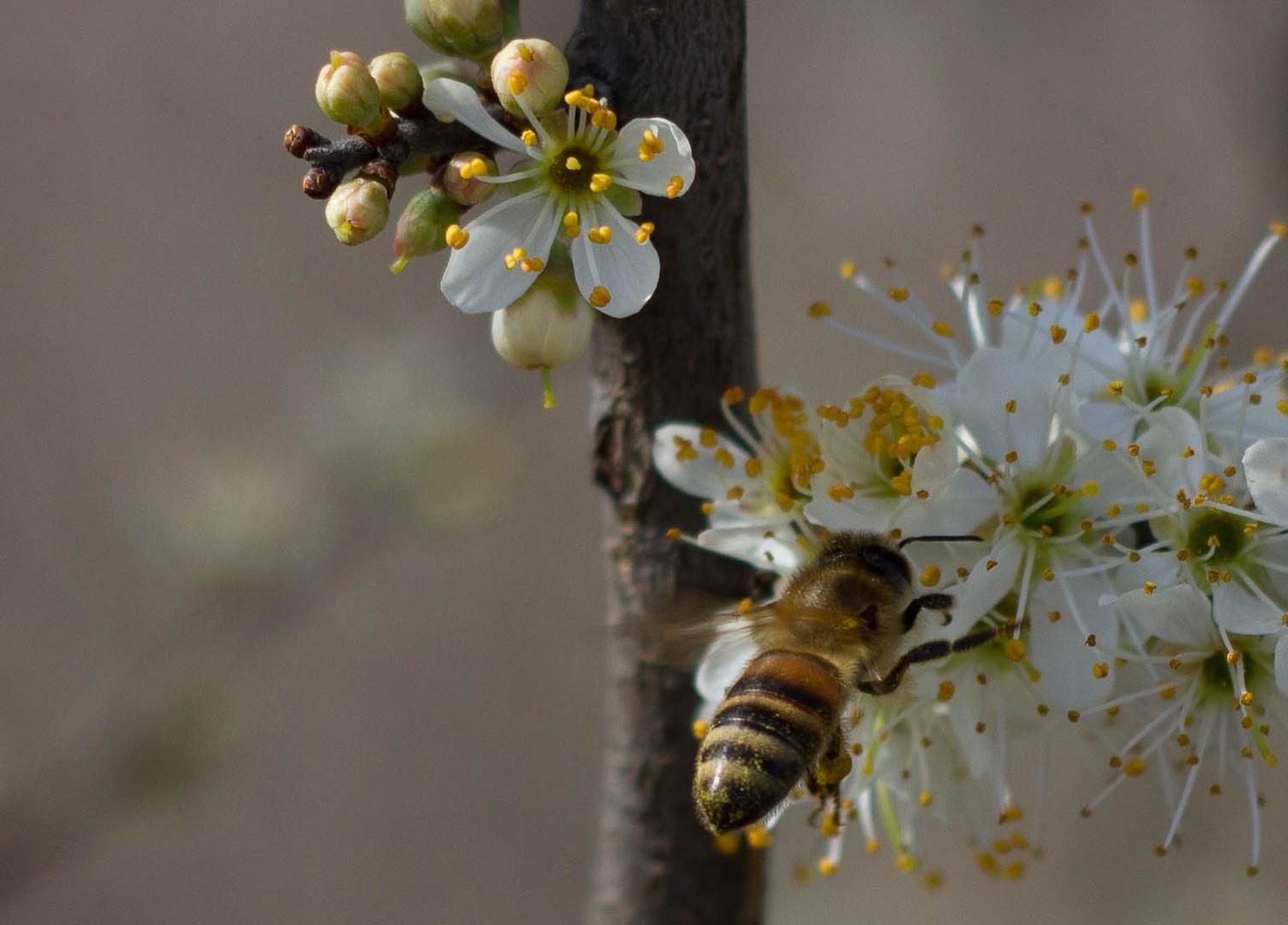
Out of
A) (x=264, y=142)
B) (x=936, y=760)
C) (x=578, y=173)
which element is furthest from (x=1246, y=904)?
(x=264, y=142)

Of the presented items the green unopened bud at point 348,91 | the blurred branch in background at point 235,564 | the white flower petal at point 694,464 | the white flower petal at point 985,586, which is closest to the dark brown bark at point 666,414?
the white flower petal at point 694,464

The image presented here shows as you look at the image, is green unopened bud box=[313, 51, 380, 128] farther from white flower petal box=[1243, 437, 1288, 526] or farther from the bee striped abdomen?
white flower petal box=[1243, 437, 1288, 526]

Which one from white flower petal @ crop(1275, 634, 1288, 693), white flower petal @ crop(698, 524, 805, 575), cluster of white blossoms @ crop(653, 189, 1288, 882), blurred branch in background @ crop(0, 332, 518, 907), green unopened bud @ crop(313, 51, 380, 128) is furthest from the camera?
blurred branch in background @ crop(0, 332, 518, 907)

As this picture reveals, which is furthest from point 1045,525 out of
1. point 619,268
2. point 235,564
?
point 235,564

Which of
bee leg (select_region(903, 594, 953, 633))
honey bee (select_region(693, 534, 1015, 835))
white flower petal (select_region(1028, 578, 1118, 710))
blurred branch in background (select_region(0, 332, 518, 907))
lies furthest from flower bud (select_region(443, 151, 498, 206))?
blurred branch in background (select_region(0, 332, 518, 907))

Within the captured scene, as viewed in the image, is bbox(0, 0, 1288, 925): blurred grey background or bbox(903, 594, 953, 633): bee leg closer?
bbox(903, 594, 953, 633): bee leg

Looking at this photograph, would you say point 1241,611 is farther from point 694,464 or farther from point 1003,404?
point 694,464

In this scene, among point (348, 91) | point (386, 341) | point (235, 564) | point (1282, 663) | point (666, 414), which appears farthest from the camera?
point (386, 341)

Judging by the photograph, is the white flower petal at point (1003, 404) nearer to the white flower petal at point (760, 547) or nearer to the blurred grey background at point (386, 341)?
the white flower petal at point (760, 547)
